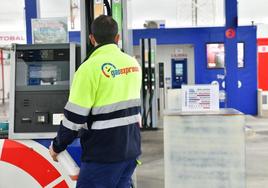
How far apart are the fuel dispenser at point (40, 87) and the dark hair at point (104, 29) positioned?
0.76m

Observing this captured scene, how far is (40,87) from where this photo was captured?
10.1ft

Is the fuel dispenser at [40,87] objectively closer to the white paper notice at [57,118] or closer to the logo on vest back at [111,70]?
the white paper notice at [57,118]

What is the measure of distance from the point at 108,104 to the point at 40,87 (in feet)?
3.28

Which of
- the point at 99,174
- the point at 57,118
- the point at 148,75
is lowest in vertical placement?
the point at 99,174

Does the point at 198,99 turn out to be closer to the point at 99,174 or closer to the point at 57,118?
the point at 57,118

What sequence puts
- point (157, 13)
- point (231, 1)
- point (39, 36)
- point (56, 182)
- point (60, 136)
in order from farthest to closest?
point (157, 13) → point (231, 1) → point (39, 36) → point (56, 182) → point (60, 136)

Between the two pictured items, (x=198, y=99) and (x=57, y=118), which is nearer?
(x=57, y=118)

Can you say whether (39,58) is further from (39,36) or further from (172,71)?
(172,71)

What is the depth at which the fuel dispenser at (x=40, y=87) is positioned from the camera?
3055mm

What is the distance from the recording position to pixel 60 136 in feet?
7.59

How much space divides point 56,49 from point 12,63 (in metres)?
0.35

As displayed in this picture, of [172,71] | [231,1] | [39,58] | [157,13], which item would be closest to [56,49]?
[39,58]

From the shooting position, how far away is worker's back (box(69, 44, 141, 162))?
2219 mm

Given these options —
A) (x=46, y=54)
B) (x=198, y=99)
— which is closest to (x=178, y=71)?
(x=198, y=99)
